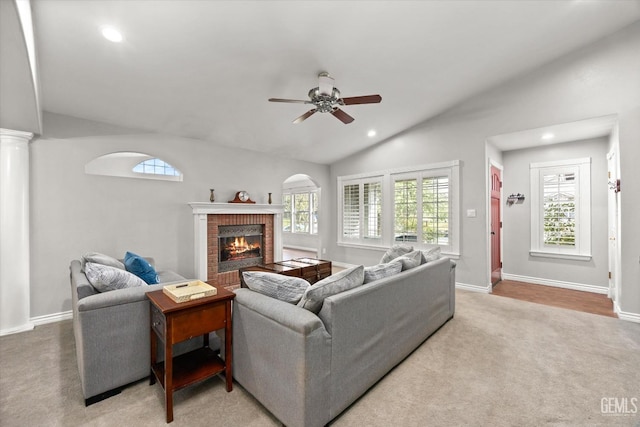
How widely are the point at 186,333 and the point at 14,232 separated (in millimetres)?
2838

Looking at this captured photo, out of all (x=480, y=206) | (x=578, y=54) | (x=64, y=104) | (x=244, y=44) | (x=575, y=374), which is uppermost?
(x=578, y=54)

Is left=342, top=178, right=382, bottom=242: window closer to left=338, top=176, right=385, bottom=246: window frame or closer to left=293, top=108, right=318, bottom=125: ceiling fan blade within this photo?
left=338, top=176, right=385, bottom=246: window frame

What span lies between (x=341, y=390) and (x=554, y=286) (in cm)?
504

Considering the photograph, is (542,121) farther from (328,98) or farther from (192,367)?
(192,367)

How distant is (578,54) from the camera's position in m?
3.74

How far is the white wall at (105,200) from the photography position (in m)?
3.32

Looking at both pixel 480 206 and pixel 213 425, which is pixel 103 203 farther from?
pixel 480 206

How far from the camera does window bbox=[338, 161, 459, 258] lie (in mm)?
4922

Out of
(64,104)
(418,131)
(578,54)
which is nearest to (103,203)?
(64,104)

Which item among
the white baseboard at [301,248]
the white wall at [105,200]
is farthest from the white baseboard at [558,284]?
the white wall at [105,200]

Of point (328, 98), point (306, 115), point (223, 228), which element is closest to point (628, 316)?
point (328, 98)

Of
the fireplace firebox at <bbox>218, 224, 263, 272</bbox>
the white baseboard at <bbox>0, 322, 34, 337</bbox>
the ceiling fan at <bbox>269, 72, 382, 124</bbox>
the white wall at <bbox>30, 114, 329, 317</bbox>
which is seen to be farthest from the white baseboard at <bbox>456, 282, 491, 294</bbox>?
the white baseboard at <bbox>0, 322, 34, 337</bbox>

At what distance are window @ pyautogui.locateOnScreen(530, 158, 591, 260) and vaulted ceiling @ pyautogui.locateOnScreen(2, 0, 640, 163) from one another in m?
1.89

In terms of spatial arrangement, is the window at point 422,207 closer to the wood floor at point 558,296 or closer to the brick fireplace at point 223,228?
the wood floor at point 558,296
